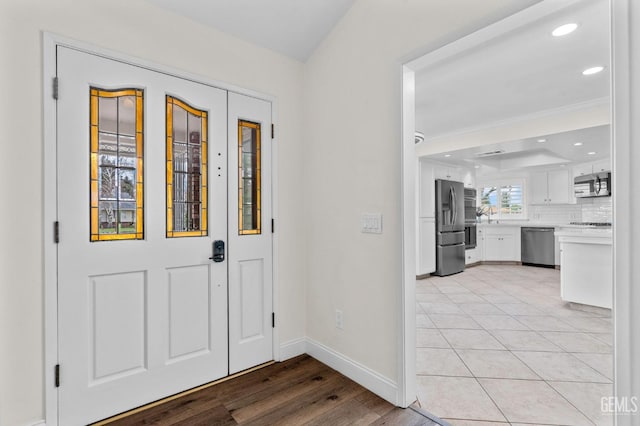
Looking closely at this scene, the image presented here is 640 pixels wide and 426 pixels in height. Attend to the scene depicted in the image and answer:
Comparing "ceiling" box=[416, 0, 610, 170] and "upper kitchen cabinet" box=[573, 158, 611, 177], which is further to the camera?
"upper kitchen cabinet" box=[573, 158, 611, 177]

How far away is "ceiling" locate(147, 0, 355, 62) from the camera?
85.5 inches

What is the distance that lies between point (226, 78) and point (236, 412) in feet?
7.55

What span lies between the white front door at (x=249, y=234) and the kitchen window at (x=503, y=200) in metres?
7.26

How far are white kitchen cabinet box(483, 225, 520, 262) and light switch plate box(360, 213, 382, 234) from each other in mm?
6290

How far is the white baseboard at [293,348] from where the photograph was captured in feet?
8.71

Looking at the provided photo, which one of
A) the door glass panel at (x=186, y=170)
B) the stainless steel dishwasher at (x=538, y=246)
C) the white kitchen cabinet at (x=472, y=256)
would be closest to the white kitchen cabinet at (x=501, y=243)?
the stainless steel dishwasher at (x=538, y=246)

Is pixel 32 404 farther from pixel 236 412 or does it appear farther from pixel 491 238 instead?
pixel 491 238

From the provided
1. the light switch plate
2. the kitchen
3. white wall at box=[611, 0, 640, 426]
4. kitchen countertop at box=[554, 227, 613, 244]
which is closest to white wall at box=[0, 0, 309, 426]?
the light switch plate

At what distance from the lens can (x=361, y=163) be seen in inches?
90.6

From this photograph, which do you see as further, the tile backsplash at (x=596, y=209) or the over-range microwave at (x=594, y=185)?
the tile backsplash at (x=596, y=209)

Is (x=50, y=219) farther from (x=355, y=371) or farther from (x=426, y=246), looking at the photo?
(x=426, y=246)

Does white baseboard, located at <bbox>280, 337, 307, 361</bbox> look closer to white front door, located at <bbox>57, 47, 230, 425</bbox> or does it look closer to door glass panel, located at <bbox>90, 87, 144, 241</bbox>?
white front door, located at <bbox>57, 47, 230, 425</bbox>

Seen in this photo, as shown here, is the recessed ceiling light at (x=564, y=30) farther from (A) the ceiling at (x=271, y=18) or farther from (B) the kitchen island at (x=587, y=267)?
(B) the kitchen island at (x=587, y=267)

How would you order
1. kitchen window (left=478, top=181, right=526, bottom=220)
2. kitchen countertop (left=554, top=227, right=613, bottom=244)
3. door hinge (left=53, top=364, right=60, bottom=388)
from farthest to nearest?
kitchen window (left=478, top=181, right=526, bottom=220) < kitchen countertop (left=554, top=227, right=613, bottom=244) < door hinge (left=53, top=364, right=60, bottom=388)
